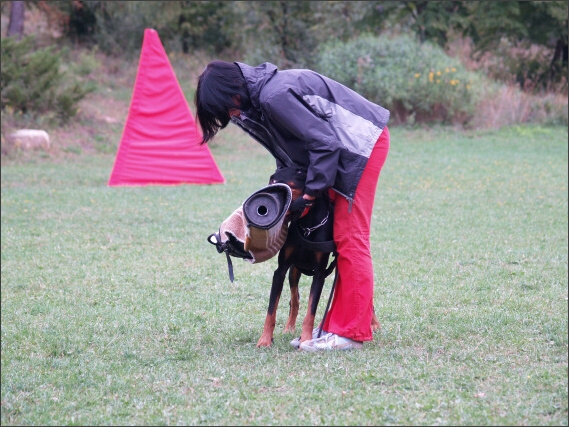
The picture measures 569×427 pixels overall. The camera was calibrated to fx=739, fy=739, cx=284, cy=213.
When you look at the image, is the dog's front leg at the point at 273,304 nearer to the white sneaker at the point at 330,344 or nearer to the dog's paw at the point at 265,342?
the dog's paw at the point at 265,342

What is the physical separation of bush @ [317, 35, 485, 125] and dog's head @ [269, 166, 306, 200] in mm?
16395

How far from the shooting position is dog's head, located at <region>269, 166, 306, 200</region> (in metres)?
4.34

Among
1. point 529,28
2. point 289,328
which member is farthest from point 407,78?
point 289,328

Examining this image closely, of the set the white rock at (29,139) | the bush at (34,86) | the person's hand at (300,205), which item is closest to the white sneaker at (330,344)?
the person's hand at (300,205)

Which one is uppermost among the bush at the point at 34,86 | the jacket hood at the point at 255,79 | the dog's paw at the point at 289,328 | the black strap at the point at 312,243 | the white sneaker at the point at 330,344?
the jacket hood at the point at 255,79

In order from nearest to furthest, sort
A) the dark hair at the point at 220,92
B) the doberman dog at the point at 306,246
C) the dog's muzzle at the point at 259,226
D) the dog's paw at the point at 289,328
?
the dog's muzzle at the point at 259,226 < the dark hair at the point at 220,92 < the doberman dog at the point at 306,246 < the dog's paw at the point at 289,328

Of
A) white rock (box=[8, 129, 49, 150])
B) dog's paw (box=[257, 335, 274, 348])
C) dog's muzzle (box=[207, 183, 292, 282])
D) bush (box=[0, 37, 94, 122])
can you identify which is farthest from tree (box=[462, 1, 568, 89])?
dog's muzzle (box=[207, 183, 292, 282])

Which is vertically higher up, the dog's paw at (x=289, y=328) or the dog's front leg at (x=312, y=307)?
the dog's front leg at (x=312, y=307)

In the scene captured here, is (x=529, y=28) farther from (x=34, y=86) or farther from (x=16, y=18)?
(x=16, y=18)

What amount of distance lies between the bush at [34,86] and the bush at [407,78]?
775 cm

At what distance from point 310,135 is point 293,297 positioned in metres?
1.25

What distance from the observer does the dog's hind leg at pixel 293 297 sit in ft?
15.9

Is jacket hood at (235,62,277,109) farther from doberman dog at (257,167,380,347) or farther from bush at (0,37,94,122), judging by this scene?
bush at (0,37,94,122)

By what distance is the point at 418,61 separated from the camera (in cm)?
2167
